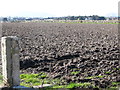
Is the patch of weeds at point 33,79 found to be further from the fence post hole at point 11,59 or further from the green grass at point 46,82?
the fence post hole at point 11,59

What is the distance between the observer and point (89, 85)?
→ 7309 millimetres

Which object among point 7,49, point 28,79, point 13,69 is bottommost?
point 28,79

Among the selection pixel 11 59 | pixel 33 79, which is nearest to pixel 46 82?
pixel 33 79

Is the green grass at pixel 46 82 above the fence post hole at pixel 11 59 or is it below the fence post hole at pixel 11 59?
below

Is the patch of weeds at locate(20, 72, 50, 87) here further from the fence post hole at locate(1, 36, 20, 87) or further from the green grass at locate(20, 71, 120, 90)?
the fence post hole at locate(1, 36, 20, 87)

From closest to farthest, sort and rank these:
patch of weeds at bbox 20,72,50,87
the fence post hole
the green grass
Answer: the fence post hole → the green grass → patch of weeds at bbox 20,72,50,87

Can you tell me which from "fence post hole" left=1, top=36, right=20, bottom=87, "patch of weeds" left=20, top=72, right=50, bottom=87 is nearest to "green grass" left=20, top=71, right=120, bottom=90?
"patch of weeds" left=20, top=72, right=50, bottom=87

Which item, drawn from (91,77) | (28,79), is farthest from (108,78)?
(28,79)

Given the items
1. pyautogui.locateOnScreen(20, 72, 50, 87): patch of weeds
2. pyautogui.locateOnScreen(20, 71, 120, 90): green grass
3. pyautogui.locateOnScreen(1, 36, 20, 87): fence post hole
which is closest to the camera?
pyautogui.locateOnScreen(1, 36, 20, 87): fence post hole

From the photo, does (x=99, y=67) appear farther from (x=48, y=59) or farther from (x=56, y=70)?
(x=48, y=59)

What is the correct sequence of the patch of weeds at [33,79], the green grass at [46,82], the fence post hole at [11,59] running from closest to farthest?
the fence post hole at [11,59] < the green grass at [46,82] < the patch of weeds at [33,79]

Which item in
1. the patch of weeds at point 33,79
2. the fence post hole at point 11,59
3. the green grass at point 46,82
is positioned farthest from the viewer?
the patch of weeds at point 33,79

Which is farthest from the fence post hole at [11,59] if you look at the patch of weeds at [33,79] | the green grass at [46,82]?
the patch of weeds at [33,79]

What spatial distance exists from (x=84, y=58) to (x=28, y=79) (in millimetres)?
3667
